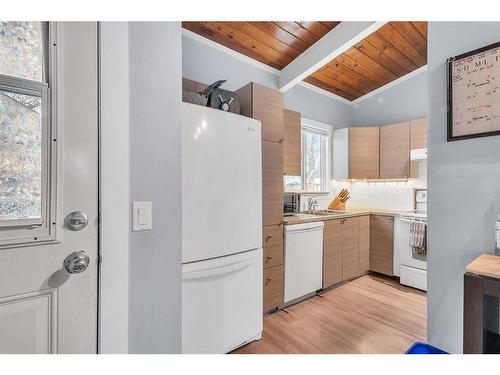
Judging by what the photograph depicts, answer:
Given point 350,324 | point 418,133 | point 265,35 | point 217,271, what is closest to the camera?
point 217,271

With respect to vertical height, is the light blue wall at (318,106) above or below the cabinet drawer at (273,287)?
above

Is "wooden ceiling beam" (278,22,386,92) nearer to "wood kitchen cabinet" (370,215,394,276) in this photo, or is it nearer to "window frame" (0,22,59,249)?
"wood kitchen cabinet" (370,215,394,276)

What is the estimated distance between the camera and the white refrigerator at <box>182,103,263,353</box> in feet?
4.55

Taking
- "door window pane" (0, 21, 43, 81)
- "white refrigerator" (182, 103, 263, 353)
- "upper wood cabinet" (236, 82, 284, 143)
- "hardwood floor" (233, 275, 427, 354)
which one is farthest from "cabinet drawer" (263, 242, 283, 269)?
"door window pane" (0, 21, 43, 81)

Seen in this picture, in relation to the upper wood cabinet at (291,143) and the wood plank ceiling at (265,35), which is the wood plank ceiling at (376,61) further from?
the upper wood cabinet at (291,143)

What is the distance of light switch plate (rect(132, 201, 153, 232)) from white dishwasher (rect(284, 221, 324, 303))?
5.15 feet

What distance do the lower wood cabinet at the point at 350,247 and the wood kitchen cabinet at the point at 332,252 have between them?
76 mm

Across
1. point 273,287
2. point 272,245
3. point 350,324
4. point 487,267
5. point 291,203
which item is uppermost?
point 291,203

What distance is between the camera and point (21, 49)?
2.50ft

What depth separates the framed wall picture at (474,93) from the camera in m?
1.20

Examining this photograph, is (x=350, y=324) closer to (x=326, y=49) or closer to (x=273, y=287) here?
(x=273, y=287)

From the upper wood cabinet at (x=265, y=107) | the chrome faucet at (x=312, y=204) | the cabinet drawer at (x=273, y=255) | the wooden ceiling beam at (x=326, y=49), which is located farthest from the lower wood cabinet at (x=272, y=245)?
the wooden ceiling beam at (x=326, y=49)

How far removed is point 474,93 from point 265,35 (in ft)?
5.88

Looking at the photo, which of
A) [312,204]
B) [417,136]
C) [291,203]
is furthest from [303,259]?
[417,136]
